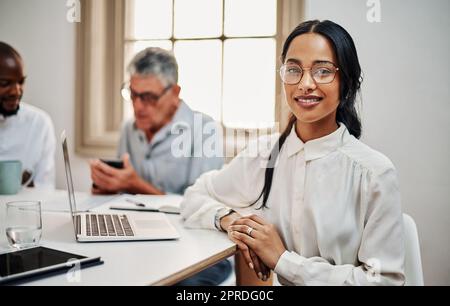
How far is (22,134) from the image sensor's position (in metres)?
1.40

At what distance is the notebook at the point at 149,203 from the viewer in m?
1.16

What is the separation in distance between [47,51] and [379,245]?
1.05 meters

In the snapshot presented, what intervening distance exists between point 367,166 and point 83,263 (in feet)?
1.66

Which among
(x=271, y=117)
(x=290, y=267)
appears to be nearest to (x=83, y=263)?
(x=290, y=267)

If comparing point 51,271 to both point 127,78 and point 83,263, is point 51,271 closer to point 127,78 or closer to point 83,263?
point 83,263

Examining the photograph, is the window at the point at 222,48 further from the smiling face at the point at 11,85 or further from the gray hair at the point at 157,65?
the smiling face at the point at 11,85

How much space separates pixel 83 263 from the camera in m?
0.71

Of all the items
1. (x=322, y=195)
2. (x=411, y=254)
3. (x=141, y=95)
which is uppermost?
(x=141, y=95)

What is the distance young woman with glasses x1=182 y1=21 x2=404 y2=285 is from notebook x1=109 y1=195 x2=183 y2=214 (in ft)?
0.57

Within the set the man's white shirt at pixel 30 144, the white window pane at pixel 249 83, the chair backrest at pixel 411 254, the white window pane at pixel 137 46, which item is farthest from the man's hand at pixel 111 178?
the chair backrest at pixel 411 254

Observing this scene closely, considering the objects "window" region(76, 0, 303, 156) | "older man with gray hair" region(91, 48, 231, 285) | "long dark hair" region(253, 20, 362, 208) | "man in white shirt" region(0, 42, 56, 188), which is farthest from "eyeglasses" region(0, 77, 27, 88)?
"long dark hair" region(253, 20, 362, 208)

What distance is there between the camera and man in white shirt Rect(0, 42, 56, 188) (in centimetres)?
139

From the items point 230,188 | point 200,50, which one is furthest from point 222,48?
point 230,188

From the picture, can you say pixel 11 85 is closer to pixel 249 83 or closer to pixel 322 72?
pixel 249 83
